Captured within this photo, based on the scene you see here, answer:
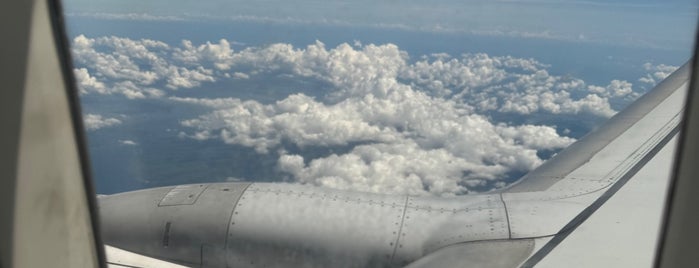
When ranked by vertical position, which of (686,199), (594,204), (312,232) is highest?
(686,199)

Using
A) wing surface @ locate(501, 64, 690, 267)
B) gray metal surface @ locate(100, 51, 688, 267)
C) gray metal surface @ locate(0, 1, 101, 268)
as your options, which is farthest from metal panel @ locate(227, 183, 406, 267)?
gray metal surface @ locate(0, 1, 101, 268)

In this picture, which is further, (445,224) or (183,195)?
(183,195)

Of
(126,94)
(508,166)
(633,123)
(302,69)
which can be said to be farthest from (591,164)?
(508,166)

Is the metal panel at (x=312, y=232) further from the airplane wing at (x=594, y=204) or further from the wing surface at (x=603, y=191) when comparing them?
the wing surface at (x=603, y=191)

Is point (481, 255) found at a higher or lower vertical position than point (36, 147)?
lower

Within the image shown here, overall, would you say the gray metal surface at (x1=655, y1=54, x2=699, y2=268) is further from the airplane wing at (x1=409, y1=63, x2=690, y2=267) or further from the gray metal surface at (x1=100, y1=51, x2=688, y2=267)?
the gray metal surface at (x1=100, y1=51, x2=688, y2=267)

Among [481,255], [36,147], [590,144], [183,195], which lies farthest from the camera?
[590,144]

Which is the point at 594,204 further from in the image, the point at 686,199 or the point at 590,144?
the point at 686,199

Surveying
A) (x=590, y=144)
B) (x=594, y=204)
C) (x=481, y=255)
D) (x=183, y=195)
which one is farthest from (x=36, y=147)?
(x=590, y=144)
